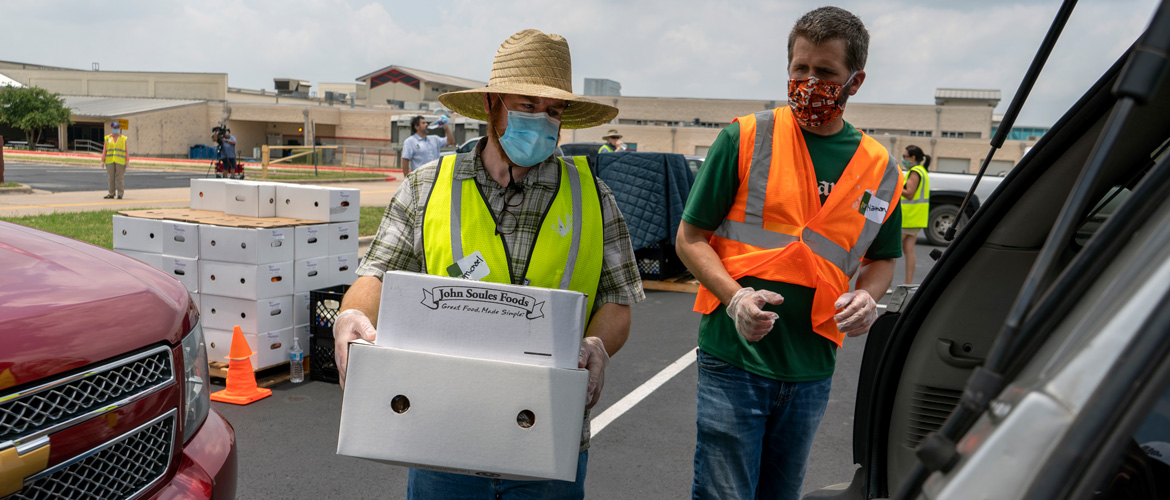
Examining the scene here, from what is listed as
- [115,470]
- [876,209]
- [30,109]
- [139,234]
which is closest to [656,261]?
[139,234]

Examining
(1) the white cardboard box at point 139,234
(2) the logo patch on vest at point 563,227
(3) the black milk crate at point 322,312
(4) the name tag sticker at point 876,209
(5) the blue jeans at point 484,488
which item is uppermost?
(4) the name tag sticker at point 876,209

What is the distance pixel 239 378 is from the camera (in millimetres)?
5371

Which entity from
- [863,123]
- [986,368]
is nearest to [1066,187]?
[986,368]

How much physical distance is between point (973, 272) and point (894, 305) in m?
0.29

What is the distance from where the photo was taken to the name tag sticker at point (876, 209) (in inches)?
103

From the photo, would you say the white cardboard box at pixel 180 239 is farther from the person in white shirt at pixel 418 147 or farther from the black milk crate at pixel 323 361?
the person in white shirt at pixel 418 147

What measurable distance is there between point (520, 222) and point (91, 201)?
59.3 ft

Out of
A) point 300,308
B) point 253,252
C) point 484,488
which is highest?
point 253,252

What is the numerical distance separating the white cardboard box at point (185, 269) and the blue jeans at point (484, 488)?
4.13 meters

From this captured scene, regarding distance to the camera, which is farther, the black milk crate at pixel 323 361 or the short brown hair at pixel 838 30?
the black milk crate at pixel 323 361

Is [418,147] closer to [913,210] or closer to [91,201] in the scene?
[913,210]

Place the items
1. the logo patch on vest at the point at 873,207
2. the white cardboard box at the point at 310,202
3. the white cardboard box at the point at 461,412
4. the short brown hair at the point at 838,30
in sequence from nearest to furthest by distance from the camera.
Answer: the white cardboard box at the point at 461,412, the short brown hair at the point at 838,30, the logo patch on vest at the point at 873,207, the white cardboard box at the point at 310,202

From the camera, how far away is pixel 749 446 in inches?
98.8

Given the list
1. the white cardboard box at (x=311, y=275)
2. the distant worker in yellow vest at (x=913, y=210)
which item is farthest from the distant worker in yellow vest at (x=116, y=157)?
the distant worker in yellow vest at (x=913, y=210)
